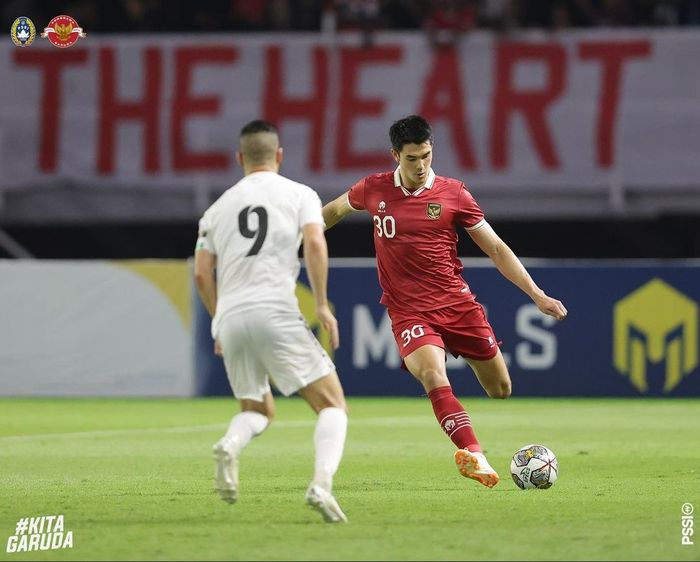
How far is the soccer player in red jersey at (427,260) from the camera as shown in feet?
29.3

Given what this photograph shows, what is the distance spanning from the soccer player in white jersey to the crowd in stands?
40.9ft

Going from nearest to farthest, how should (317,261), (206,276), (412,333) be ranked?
(317,261), (206,276), (412,333)

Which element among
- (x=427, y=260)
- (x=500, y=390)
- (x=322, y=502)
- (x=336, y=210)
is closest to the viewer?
(x=322, y=502)

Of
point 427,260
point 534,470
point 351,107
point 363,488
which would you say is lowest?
point 363,488

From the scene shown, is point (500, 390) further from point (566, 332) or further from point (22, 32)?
point (566, 332)

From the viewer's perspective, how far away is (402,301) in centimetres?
915

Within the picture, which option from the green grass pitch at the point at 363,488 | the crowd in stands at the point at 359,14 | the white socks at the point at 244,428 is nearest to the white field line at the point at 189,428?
the green grass pitch at the point at 363,488

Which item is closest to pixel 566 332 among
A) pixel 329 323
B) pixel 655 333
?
pixel 655 333

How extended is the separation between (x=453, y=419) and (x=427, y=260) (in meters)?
1.04

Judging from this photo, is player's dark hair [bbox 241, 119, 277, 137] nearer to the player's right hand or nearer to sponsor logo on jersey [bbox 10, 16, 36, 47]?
the player's right hand

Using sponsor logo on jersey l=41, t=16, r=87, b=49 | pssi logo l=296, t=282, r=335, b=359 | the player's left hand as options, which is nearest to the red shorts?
the player's left hand

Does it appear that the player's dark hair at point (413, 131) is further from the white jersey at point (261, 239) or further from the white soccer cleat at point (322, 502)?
the white soccer cleat at point (322, 502)

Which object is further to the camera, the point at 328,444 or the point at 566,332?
the point at 566,332

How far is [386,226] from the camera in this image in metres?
9.11
